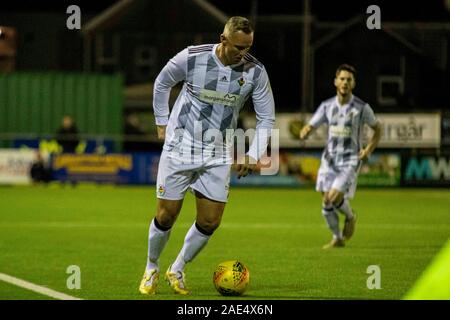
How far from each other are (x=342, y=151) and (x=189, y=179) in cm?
534

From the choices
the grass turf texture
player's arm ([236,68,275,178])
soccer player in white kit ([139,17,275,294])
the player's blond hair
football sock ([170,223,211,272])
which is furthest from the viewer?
the grass turf texture

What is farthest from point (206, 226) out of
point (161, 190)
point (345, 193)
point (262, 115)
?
point (345, 193)

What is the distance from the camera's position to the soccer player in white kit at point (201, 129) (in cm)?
893

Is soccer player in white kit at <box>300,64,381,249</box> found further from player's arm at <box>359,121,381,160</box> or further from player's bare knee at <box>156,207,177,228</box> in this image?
player's bare knee at <box>156,207,177,228</box>

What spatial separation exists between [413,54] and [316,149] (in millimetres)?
21858

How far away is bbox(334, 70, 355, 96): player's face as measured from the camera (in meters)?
13.5

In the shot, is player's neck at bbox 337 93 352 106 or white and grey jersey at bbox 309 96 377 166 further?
white and grey jersey at bbox 309 96 377 166

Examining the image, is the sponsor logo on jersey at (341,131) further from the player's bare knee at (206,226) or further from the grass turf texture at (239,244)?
the player's bare knee at (206,226)

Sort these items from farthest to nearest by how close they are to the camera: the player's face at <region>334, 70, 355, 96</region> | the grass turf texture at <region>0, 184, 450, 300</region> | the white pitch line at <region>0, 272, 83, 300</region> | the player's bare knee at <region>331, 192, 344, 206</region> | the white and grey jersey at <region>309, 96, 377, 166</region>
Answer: the white and grey jersey at <region>309, 96, 377, 166</region>
the player's bare knee at <region>331, 192, 344, 206</region>
the player's face at <region>334, 70, 355, 96</region>
the grass turf texture at <region>0, 184, 450, 300</region>
the white pitch line at <region>0, 272, 83, 300</region>

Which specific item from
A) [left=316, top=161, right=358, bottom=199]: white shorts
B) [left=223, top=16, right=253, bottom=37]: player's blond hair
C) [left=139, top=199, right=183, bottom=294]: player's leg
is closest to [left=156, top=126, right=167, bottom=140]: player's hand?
[left=139, top=199, right=183, bottom=294]: player's leg

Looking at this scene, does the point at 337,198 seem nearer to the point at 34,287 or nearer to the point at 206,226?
the point at 206,226
